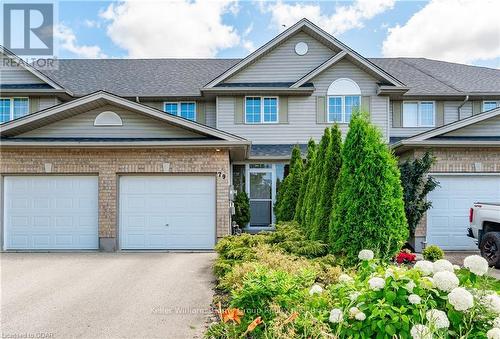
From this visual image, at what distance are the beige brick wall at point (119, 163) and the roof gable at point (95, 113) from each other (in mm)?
592

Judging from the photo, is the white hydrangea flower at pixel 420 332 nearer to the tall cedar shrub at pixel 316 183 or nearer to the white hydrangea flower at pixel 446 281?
the white hydrangea flower at pixel 446 281

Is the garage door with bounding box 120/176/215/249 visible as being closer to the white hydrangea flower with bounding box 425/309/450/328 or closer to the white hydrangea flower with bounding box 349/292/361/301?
the white hydrangea flower with bounding box 349/292/361/301

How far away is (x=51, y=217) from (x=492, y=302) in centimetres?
1132

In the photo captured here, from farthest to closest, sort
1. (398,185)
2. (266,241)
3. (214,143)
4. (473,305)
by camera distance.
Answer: (214,143) < (266,241) < (398,185) < (473,305)

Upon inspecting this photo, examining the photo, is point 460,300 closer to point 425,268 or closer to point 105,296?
point 425,268

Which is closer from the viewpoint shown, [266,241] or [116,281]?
[116,281]

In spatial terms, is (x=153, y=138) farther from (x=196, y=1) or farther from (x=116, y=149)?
(x=196, y=1)

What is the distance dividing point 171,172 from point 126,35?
12380 millimetres

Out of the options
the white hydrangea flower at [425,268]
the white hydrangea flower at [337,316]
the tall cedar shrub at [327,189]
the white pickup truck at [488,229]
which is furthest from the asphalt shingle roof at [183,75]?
the white hydrangea flower at [337,316]

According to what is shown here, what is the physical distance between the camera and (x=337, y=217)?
663 centimetres

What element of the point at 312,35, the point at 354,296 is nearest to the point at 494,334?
the point at 354,296

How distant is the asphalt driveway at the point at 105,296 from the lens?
4944 mm

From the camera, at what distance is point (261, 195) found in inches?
602

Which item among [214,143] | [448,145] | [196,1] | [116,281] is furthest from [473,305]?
[196,1]
